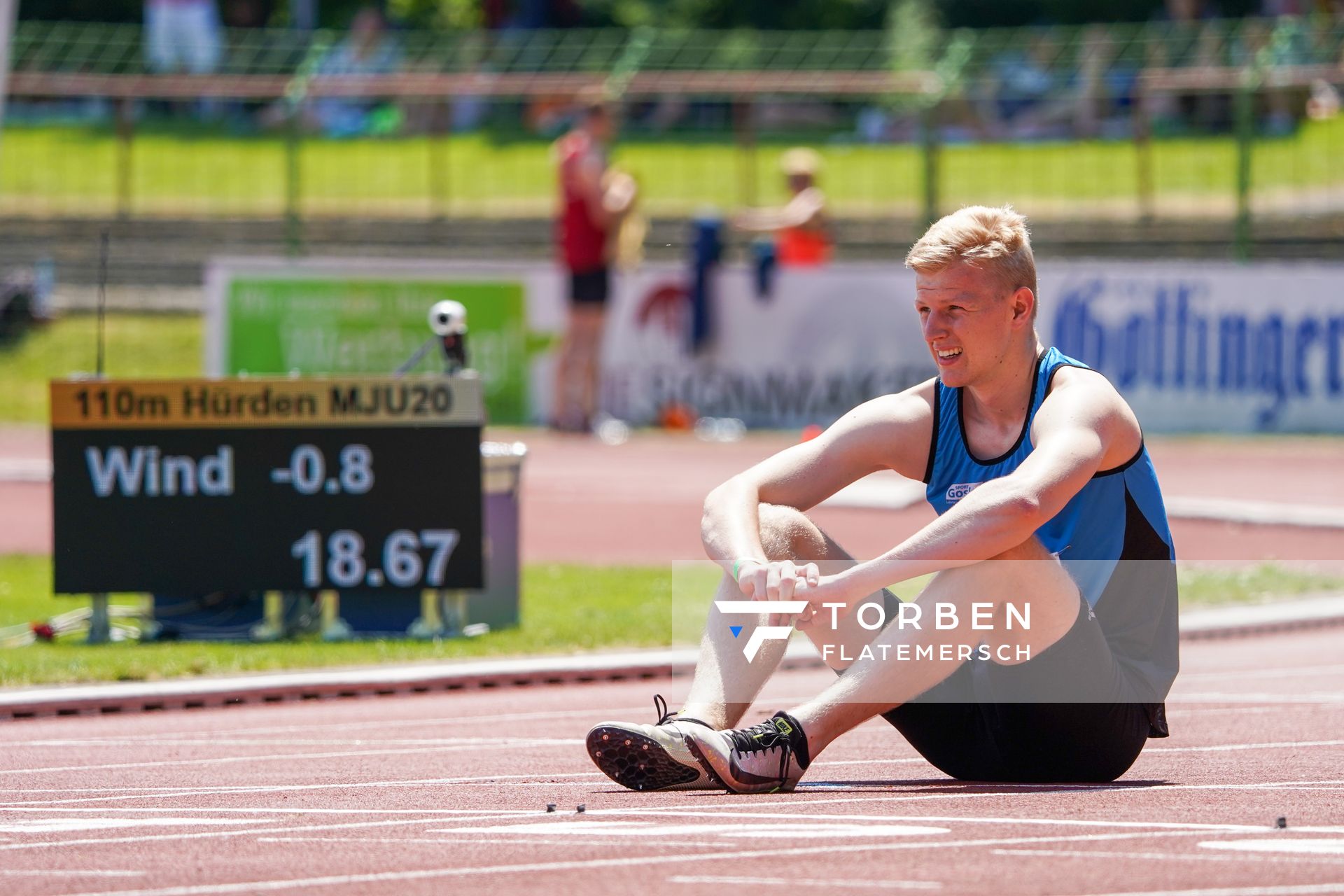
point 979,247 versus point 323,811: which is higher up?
point 979,247

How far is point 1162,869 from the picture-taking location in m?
4.39

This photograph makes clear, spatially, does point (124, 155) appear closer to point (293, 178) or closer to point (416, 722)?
point (293, 178)

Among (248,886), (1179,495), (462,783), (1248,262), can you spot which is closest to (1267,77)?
(1248,262)

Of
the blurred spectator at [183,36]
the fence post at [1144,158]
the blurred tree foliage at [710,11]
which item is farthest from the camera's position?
the blurred tree foliage at [710,11]

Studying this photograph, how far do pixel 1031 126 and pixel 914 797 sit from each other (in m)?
19.3

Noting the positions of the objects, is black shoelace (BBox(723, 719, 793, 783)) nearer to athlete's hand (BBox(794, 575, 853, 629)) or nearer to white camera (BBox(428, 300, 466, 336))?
athlete's hand (BBox(794, 575, 853, 629))

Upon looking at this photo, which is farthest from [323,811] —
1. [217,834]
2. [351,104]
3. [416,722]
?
[351,104]

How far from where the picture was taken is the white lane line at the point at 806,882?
14.1 feet

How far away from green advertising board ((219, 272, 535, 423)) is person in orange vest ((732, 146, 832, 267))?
2435 millimetres

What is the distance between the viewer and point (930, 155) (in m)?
22.0

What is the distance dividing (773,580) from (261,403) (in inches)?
216

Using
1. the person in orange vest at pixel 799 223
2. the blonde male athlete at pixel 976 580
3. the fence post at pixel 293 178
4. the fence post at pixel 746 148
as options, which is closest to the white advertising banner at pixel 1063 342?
the person in orange vest at pixel 799 223

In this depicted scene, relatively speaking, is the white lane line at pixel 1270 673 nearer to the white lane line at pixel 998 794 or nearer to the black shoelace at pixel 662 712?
the white lane line at pixel 998 794

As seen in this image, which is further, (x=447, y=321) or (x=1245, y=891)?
(x=447, y=321)
